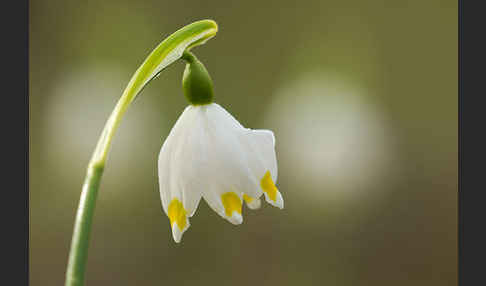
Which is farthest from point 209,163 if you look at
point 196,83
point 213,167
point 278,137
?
point 278,137

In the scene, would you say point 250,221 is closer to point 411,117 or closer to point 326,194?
point 326,194

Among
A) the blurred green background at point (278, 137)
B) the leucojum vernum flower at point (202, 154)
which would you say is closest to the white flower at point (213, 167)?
the leucojum vernum flower at point (202, 154)

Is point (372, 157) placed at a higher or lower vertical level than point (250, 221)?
higher

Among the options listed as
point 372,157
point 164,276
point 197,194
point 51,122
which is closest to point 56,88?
point 51,122

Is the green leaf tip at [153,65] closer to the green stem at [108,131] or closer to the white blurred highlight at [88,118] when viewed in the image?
the green stem at [108,131]

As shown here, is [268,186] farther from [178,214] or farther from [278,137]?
[278,137]

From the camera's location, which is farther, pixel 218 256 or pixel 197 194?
pixel 218 256

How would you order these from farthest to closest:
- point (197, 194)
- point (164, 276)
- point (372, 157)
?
point (372, 157)
point (164, 276)
point (197, 194)
